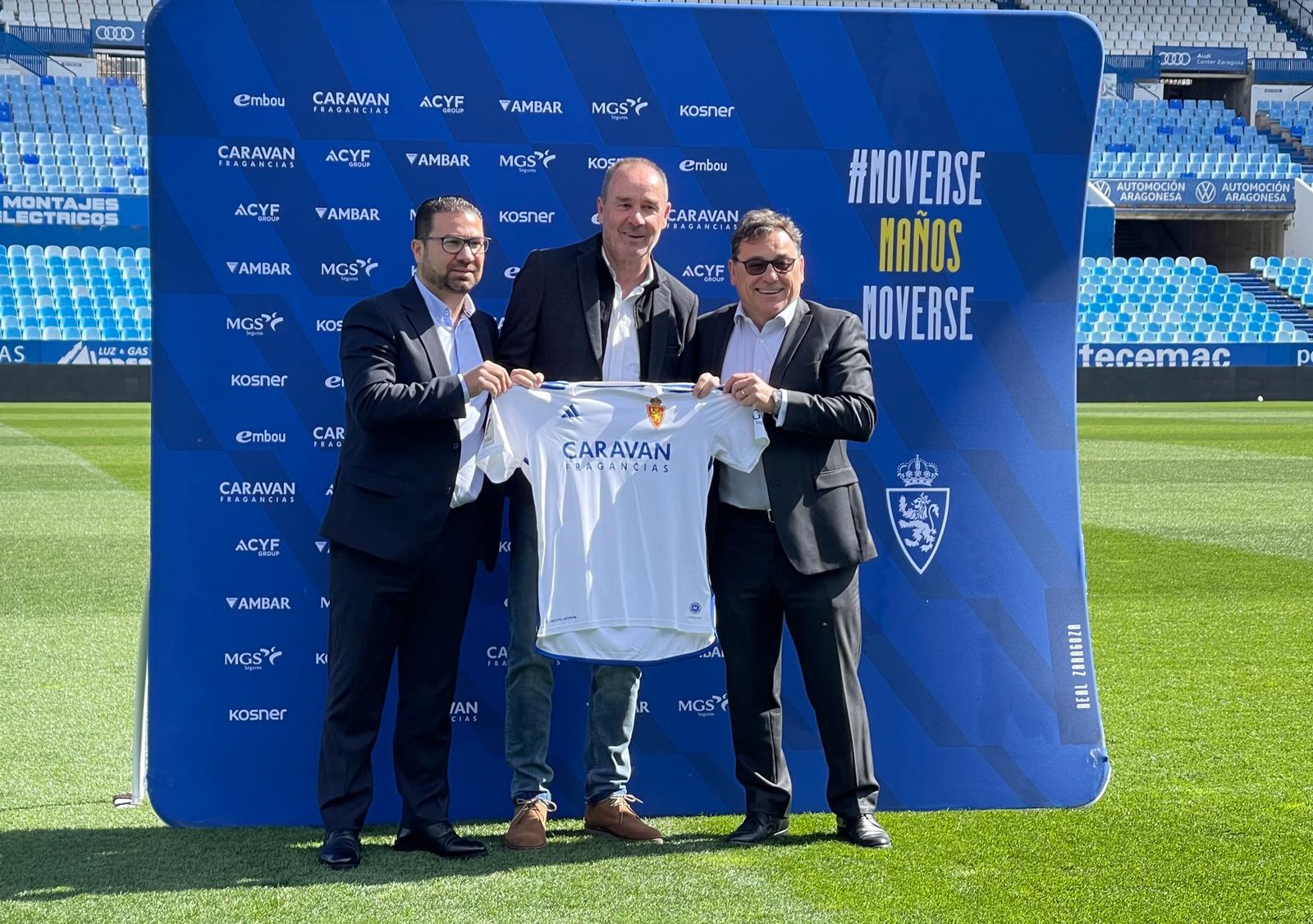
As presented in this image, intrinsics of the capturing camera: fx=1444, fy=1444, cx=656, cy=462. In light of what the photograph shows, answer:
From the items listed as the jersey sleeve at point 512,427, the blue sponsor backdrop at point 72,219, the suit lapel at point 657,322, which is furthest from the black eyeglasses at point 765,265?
the blue sponsor backdrop at point 72,219

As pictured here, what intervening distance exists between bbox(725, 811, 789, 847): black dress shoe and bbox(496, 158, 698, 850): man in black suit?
0.26 meters

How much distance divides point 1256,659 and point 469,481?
4205mm

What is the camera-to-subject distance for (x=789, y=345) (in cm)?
404

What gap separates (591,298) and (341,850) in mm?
1661

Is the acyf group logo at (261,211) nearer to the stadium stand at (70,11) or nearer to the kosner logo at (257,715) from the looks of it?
the kosner logo at (257,715)

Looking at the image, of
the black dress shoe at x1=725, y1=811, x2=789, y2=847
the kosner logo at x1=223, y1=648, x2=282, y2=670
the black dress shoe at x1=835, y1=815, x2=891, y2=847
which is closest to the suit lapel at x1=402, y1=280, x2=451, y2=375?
the kosner logo at x1=223, y1=648, x2=282, y2=670

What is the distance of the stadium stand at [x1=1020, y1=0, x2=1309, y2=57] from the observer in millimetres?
39406

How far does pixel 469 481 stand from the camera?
3.93 metres

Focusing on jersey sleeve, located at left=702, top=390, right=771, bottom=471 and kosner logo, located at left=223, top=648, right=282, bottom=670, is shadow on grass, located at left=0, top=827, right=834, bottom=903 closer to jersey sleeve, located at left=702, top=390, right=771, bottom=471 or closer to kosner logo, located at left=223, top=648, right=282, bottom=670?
kosner logo, located at left=223, top=648, right=282, bottom=670

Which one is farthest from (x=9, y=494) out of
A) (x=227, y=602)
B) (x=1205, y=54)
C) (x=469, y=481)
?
(x=1205, y=54)

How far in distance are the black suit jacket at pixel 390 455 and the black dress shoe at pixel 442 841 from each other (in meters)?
0.78

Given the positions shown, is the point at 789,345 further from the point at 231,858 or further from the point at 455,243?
the point at 231,858

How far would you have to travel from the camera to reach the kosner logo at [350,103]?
14.4 ft

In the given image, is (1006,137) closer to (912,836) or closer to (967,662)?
(967,662)
